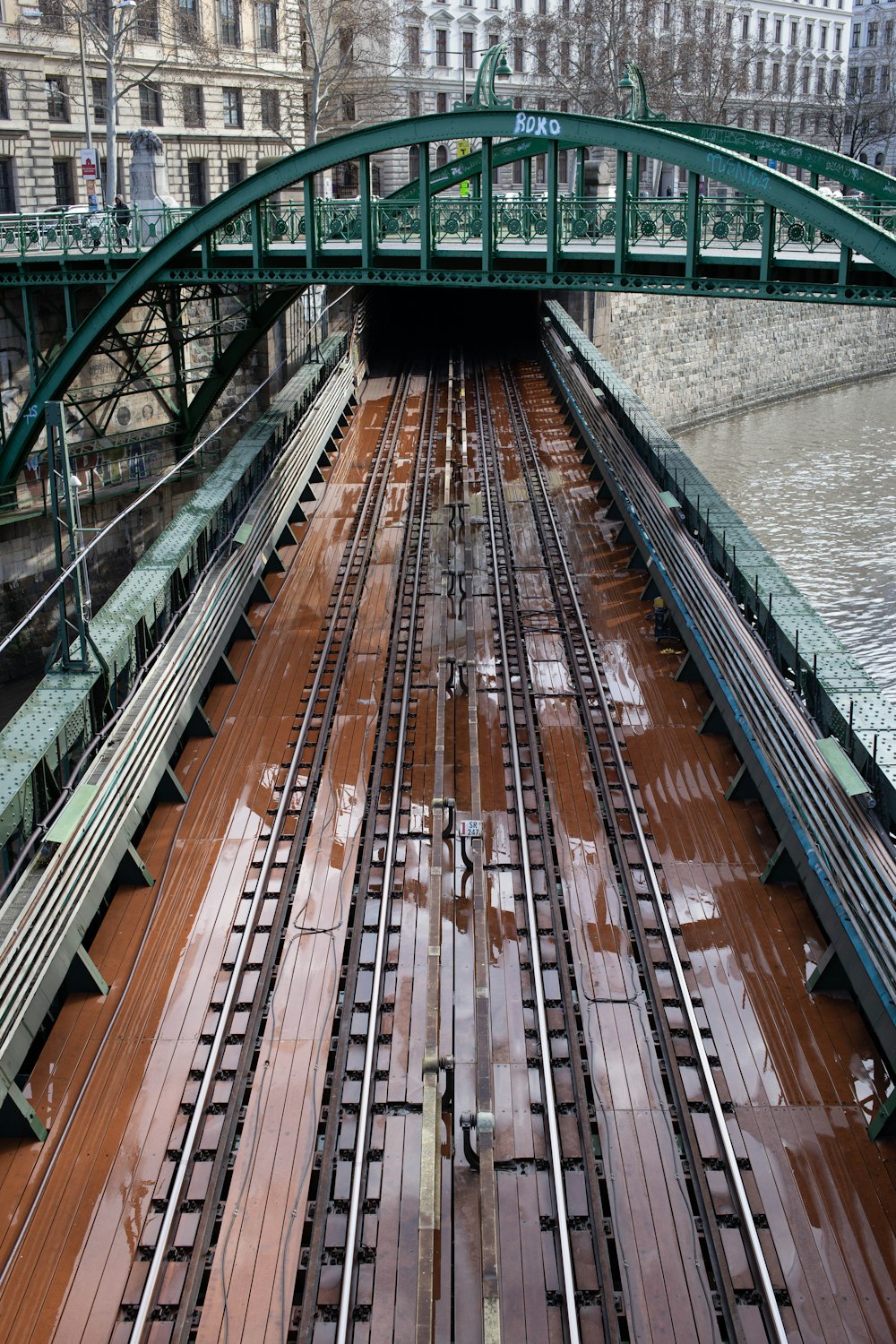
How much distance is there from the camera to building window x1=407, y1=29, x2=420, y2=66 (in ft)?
270

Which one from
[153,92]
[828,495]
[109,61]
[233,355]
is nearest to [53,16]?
[153,92]

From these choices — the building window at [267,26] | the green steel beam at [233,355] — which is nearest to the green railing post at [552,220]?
the green steel beam at [233,355]

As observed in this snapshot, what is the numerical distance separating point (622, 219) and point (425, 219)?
3940mm

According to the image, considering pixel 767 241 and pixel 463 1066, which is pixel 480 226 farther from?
pixel 463 1066

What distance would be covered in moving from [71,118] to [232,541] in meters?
38.6

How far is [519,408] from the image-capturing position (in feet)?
129

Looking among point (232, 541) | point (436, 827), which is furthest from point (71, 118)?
point (436, 827)

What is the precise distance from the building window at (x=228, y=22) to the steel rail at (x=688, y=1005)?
4747 cm

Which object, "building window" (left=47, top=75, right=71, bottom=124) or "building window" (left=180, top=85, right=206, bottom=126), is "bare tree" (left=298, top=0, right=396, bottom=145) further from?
"building window" (left=47, top=75, right=71, bottom=124)

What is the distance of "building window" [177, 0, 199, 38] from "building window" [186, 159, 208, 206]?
5198mm

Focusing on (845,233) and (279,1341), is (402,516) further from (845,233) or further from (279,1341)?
(279,1341)

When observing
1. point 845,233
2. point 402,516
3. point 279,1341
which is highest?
point 402,516

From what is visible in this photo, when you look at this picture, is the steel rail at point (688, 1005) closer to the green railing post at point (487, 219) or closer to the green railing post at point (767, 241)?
the green railing post at point (767, 241)

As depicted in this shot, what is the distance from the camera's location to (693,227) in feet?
74.8
